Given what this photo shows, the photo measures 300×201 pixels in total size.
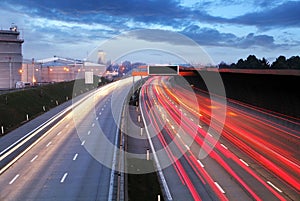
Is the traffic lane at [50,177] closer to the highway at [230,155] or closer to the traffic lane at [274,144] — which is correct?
the highway at [230,155]

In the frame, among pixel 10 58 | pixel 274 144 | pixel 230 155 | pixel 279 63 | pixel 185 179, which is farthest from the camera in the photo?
pixel 279 63

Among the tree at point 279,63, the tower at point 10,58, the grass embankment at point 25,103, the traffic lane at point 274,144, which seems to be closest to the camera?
the traffic lane at point 274,144

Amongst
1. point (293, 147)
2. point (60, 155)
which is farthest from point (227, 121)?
point (60, 155)

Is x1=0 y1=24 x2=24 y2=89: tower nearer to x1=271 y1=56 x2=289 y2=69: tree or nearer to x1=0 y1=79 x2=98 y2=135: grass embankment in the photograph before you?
x1=0 y1=79 x2=98 y2=135: grass embankment

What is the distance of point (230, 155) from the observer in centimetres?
3416

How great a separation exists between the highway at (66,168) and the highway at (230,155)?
500 cm

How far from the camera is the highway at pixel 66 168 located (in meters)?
22.9

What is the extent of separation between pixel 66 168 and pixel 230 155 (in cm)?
1529

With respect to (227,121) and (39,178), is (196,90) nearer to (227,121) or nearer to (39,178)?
(227,121)

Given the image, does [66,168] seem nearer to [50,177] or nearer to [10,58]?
[50,177]

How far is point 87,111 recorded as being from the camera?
6750 cm

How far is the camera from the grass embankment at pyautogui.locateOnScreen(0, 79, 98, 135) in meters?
51.8

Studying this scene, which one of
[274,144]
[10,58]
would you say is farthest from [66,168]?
[10,58]

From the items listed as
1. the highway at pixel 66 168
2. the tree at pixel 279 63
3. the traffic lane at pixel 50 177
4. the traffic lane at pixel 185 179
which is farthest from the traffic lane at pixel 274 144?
the tree at pixel 279 63
